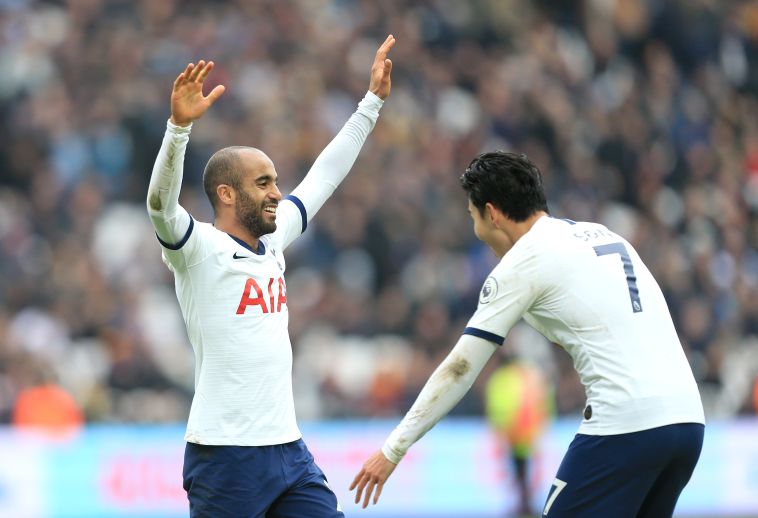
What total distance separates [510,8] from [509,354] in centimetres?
658

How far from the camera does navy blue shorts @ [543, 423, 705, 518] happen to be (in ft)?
18.1

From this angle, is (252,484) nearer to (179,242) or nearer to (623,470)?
(179,242)

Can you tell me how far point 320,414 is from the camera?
14422 mm

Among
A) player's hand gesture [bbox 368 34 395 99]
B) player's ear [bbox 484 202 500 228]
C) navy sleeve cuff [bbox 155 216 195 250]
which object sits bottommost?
navy sleeve cuff [bbox 155 216 195 250]

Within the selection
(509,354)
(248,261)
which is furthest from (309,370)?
(248,261)

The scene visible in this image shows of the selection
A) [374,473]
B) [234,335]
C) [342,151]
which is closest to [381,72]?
[342,151]

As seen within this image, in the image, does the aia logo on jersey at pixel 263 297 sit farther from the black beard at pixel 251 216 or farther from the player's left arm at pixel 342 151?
the player's left arm at pixel 342 151

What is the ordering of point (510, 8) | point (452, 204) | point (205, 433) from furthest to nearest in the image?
1. point (510, 8)
2. point (452, 204)
3. point (205, 433)

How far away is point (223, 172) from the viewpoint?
618cm

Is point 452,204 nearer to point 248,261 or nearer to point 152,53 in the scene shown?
point 152,53

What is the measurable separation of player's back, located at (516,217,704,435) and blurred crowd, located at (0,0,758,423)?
8694mm

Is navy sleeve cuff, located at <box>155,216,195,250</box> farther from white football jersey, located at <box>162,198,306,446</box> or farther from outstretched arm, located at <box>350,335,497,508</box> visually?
outstretched arm, located at <box>350,335,497,508</box>

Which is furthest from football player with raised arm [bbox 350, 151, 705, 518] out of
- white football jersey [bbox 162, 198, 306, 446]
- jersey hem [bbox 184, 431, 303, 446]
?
white football jersey [bbox 162, 198, 306, 446]

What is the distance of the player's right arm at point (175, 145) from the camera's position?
5.67 m
